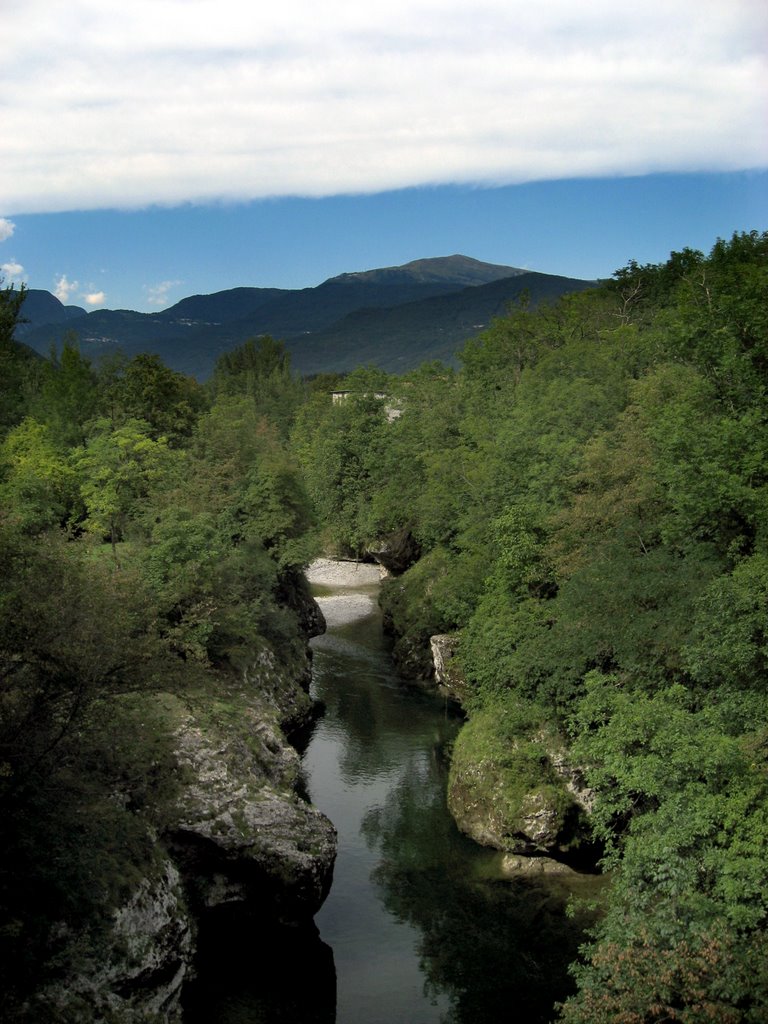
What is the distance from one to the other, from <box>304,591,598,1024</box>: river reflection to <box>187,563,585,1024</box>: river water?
4 cm

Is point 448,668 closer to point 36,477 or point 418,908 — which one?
point 418,908

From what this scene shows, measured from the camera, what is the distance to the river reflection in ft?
78.0

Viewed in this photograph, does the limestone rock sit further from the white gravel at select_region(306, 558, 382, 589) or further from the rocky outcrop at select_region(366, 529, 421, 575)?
the white gravel at select_region(306, 558, 382, 589)

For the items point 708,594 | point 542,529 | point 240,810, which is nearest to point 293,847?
point 240,810

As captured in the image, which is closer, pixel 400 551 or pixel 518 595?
pixel 518 595

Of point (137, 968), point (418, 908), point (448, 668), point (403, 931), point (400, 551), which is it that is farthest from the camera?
point (400, 551)

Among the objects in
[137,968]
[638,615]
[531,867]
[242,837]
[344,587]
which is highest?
[638,615]

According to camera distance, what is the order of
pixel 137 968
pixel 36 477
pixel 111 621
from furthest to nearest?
pixel 36 477 → pixel 111 621 → pixel 137 968

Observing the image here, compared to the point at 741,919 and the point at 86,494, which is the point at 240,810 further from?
the point at 86,494

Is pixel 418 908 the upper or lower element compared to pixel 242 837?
lower

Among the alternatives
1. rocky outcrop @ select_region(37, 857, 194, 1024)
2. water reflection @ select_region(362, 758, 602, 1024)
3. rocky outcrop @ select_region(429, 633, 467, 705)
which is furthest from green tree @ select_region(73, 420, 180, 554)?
rocky outcrop @ select_region(37, 857, 194, 1024)

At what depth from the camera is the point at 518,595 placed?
39531 mm

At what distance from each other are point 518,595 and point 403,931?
654 inches

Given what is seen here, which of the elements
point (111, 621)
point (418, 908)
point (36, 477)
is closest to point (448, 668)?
point (418, 908)
